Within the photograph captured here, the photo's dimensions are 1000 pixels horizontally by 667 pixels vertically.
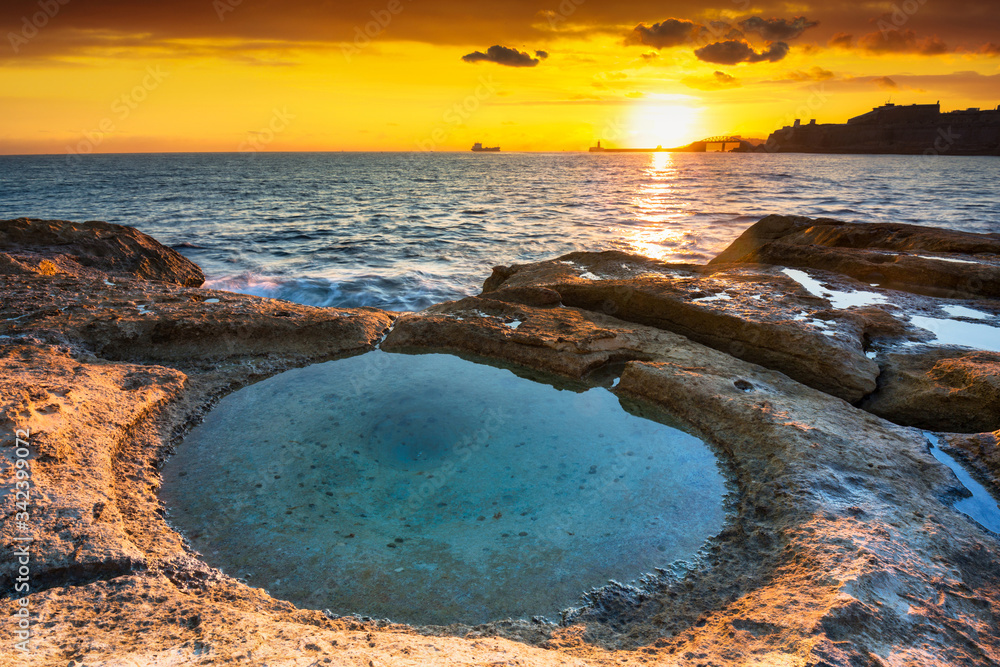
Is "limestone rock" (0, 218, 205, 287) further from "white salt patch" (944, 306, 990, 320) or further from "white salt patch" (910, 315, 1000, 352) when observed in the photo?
"white salt patch" (944, 306, 990, 320)

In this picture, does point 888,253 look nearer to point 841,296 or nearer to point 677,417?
point 841,296

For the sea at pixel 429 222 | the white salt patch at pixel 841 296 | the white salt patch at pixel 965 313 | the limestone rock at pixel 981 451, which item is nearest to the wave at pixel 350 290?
the sea at pixel 429 222

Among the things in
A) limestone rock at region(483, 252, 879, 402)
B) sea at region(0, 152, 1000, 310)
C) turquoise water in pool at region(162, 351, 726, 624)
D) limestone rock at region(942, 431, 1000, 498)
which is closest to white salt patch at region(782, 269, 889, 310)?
limestone rock at region(483, 252, 879, 402)

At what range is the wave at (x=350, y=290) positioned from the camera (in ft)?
39.6

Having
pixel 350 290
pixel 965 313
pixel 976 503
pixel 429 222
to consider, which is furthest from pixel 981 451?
pixel 429 222

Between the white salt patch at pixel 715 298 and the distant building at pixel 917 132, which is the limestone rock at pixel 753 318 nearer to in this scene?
the white salt patch at pixel 715 298

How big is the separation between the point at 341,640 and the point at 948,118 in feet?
466

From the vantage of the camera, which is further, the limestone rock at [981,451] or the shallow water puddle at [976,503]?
the limestone rock at [981,451]

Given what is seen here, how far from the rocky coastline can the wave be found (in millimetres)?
4185

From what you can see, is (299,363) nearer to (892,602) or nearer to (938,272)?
(892,602)

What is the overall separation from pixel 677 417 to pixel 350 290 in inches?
384

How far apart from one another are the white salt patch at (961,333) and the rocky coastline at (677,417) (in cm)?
3

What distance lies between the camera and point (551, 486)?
12.7ft

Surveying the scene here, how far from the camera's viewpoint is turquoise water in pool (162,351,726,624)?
9.98 ft
